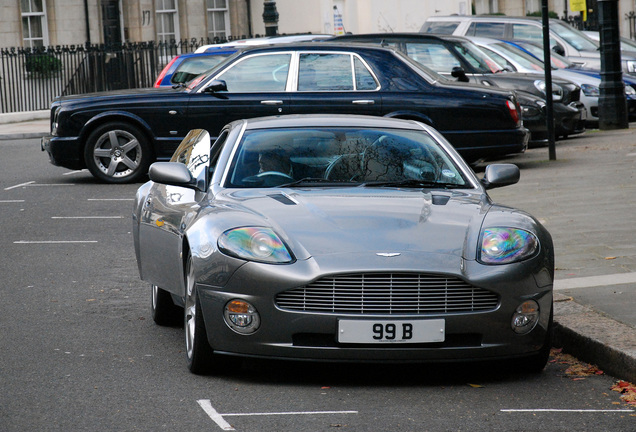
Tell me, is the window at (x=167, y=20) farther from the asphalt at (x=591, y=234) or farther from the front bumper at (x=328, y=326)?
the front bumper at (x=328, y=326)

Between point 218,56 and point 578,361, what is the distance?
12.3 metres

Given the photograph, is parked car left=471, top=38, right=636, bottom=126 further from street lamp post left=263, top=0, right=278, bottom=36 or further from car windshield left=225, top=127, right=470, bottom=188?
car windshield left=225, top=127, right=470, bottom=188

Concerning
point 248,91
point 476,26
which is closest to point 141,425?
point 248,91

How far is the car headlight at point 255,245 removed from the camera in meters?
5.57

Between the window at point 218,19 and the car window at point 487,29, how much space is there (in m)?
14.4

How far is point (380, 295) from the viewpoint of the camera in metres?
5.45

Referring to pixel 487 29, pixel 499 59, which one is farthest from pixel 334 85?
pixel 487 29

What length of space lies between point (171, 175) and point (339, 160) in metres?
0.97

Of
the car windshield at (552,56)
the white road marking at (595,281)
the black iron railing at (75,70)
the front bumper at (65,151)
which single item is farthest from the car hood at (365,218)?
the black iron railing at (75,70)

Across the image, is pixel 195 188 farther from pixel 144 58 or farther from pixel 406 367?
pixel 144 58

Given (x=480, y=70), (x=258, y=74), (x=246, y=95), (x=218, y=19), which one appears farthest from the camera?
(x=218, y=19)

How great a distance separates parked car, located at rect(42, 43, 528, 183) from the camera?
48.0ft

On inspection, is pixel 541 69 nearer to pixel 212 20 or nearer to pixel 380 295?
pixel 380 295

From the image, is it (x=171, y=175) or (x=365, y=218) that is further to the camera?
(x=171, y=175)
